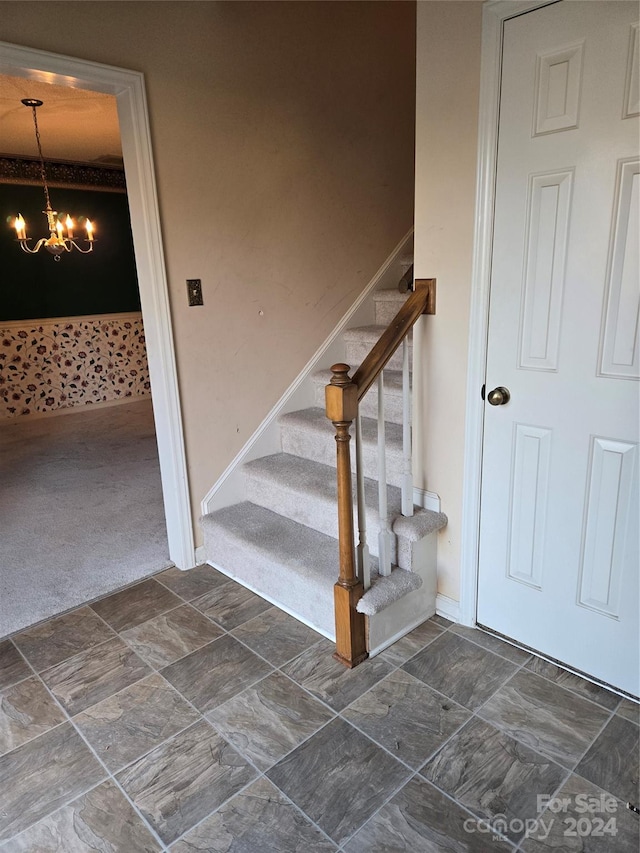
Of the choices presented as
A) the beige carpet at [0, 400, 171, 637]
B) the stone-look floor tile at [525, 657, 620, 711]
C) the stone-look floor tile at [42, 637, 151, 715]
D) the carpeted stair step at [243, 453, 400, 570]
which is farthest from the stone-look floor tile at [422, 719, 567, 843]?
the beige carpet at [0, 400, 171, 637]

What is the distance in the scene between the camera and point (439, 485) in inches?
84.2

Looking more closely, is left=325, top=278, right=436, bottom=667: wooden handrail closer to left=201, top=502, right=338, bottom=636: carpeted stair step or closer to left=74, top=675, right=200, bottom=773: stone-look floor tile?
left=201, top=502, right=338, bottom=636: carpeted stair step

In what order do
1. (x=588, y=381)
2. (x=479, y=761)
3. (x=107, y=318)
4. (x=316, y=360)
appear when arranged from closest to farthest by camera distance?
(x=479, y=761) < (x=588, y=381) < (x=316, y=360) < (x=107, y=318)

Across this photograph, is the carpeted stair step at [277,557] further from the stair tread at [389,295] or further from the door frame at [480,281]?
the stair tread at [389,295]

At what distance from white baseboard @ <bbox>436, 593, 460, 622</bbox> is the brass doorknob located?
822 mm

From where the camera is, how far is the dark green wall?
5.20 meters

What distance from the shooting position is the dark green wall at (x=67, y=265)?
5.20 metres

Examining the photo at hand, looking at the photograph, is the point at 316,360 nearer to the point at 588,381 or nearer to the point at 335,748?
the point at 588,381

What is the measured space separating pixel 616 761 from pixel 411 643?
0.72 meters

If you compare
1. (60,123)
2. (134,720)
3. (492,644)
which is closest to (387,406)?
(492,644)

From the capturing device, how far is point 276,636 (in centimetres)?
213

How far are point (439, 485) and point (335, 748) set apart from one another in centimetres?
98

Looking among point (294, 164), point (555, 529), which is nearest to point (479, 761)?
point (555, 529)

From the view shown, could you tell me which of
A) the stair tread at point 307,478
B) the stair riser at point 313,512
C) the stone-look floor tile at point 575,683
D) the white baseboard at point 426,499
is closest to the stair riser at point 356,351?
the stair tread at point 307,478
